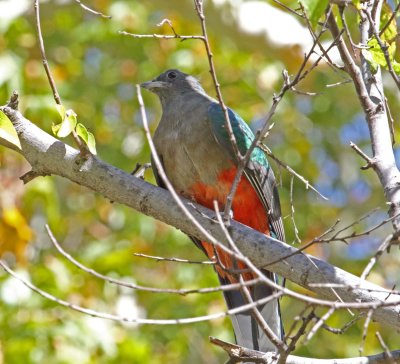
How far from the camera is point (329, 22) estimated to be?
3.10 metres

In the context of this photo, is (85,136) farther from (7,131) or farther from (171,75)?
(171,75)

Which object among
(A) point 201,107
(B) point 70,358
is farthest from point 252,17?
(B) point 70,358

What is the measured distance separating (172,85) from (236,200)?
1.15m

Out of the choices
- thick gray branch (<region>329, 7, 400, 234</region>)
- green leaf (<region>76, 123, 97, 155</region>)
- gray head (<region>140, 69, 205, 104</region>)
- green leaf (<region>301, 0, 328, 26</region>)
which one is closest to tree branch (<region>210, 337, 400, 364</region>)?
thick gray branch (<region>329, 7, 400, 234</region>)

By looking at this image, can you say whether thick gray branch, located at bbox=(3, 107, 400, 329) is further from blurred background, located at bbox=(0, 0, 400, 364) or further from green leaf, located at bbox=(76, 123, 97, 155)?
blurred background, located at bbox=(0, 0, 400, 364)

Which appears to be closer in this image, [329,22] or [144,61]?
[329,22]

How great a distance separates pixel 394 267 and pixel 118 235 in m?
2.87

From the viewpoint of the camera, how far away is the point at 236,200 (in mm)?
4672

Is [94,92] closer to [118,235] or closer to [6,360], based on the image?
[118,235]

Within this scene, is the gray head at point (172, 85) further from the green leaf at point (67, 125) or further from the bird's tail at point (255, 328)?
the green leaf at point (67, 125)

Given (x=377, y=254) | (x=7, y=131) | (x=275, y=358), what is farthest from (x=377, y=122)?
(x=7, y=131)

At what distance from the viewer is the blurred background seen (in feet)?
19.7

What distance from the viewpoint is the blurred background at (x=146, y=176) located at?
6.00m

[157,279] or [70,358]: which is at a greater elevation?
[157,279]
